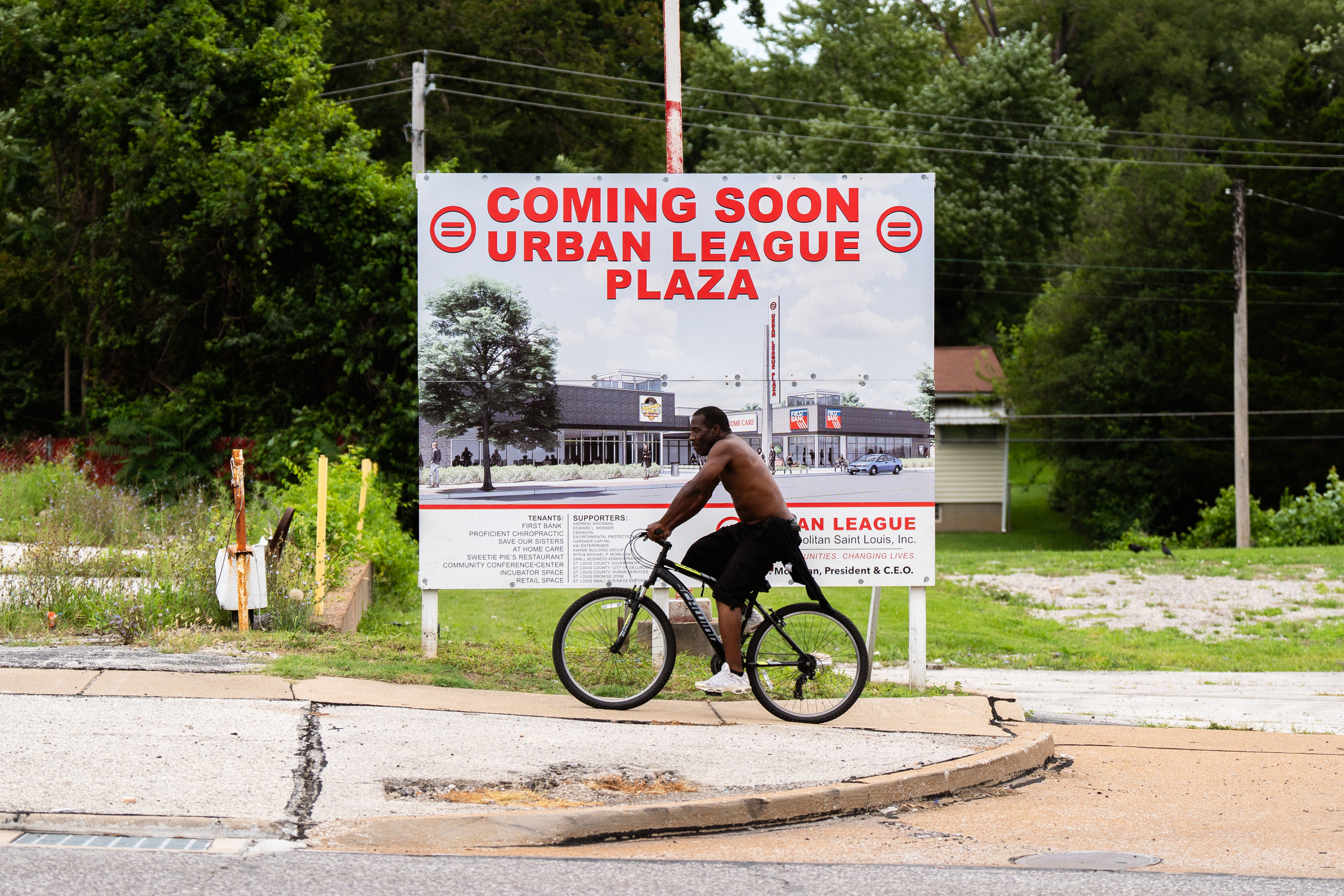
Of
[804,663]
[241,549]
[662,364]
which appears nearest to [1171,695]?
[804,663]

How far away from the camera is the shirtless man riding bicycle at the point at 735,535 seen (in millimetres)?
8453

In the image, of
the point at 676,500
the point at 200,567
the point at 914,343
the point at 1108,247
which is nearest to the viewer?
the point at 676,500

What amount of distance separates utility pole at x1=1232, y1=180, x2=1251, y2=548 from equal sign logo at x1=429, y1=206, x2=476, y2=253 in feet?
89.6

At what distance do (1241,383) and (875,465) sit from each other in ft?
89.3

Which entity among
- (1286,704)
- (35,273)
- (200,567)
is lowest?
(1286,704)

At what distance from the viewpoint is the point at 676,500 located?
8.70 metres

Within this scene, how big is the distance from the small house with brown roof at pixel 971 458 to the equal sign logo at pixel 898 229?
36.8 meters

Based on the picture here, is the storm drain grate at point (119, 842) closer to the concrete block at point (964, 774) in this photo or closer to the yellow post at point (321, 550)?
the concrete block at point (964, 774)

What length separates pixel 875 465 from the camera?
9688 millimetres

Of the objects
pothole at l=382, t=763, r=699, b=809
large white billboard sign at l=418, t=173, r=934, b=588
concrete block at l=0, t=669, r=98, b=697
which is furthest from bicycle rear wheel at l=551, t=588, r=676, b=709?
concrete block at l=0, t=669, r=98, b=697

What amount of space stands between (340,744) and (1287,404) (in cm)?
3469

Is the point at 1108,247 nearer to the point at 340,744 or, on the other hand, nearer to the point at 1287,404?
the point at 1287,404

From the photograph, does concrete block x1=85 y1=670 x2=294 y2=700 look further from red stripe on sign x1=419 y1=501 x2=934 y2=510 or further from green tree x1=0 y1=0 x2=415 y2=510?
green tree x1=0 y1=0 x2=415 y2=510

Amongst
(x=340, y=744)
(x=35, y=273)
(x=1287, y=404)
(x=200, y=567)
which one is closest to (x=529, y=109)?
(x=35, y=273)
